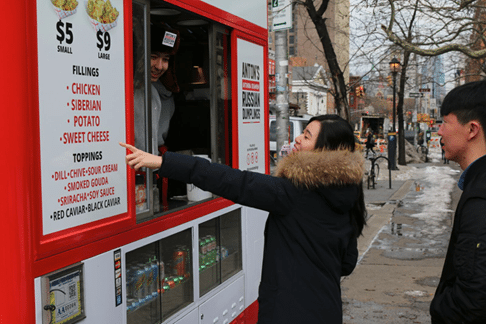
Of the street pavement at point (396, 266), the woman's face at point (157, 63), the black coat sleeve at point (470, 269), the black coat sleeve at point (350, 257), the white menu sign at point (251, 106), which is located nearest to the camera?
the black coat sleeve at point (470, 269)

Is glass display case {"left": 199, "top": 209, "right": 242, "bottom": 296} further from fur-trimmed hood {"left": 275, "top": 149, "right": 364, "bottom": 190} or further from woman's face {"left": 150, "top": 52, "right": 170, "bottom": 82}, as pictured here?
fur-trimmed hood {"left": 275, "top": 149, "right": 364, "bottom": 190}

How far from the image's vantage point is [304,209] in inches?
97.7

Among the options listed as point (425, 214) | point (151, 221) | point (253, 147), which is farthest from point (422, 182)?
point (151, 221)

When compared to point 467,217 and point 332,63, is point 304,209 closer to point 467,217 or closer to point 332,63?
point 467,217

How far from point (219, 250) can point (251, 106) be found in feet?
4.12

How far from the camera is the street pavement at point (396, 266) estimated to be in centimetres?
587

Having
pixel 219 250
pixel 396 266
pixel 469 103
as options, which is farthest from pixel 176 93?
pixel 396 266

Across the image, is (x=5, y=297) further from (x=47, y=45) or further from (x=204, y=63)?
(x=204, y=63)

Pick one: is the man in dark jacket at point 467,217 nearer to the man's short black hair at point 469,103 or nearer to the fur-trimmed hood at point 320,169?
the man's short black hair at point 469,103

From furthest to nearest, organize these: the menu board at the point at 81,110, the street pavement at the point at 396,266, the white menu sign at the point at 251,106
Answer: the street pavement at the point at 396,266, the white menu sign at the point at 251,106, the menu board at the point at 81,110

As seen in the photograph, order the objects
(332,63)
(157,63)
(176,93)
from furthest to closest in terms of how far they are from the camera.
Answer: (332,63) < (176,93) < (157,63)

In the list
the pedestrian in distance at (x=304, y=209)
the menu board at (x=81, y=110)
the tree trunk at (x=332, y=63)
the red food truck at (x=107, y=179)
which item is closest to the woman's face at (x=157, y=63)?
the red food truck at (x=107, y=179)

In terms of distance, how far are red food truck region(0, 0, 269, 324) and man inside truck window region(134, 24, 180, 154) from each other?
0.09 ft

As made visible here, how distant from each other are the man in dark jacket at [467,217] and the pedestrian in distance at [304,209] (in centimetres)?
52
